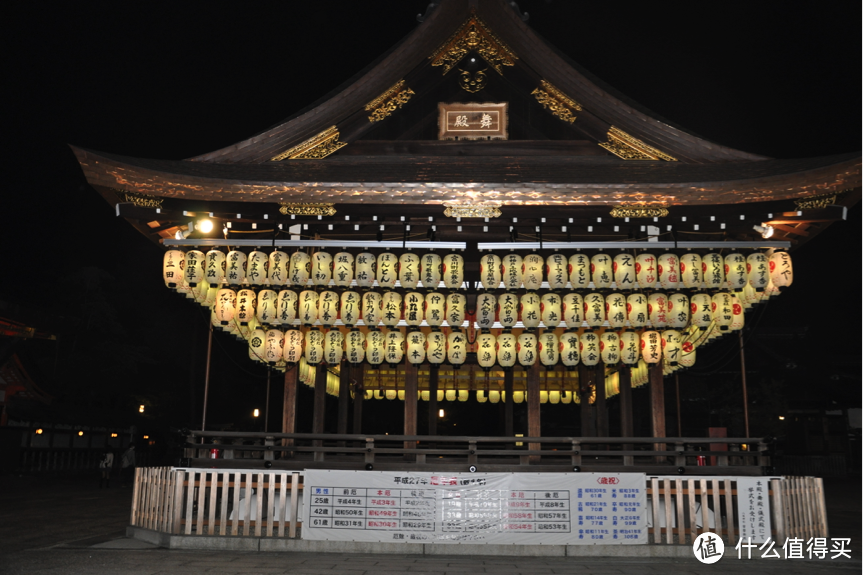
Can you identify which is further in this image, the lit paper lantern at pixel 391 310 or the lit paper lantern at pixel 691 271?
the lit paper lantern at pixel 391 310

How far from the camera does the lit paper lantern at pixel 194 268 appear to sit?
11688 millimetres

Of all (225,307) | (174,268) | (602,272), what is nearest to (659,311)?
(602,272)

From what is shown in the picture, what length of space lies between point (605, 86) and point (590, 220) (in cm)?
286

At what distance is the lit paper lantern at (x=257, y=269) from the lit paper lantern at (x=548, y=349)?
547 cm

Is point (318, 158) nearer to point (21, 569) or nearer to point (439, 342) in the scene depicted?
point (439, 342)

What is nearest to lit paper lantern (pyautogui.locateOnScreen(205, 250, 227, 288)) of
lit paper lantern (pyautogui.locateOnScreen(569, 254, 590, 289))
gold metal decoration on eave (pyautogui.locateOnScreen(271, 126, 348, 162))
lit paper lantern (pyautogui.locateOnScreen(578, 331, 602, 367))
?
gold metal decoration on eave (pyautogui.locateOnScreen(271, 126, 348, 162))

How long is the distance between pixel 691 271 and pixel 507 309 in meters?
3.43

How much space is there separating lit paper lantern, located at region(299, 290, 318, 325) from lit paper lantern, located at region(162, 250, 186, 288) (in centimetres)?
232

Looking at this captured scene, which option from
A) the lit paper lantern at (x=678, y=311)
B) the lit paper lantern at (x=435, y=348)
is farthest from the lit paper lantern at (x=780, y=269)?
the lit paper lantern at (x=435, y=348)

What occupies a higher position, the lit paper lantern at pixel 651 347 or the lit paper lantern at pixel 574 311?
the lit paper lantern at pixel 574 311

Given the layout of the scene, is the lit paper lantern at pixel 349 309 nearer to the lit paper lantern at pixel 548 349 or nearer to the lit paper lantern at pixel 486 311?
the lit paper lantern at pixel 486 311

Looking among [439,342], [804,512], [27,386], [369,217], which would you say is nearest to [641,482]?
[804,512]

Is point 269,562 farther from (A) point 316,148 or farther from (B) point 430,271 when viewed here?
(A) point 316,148

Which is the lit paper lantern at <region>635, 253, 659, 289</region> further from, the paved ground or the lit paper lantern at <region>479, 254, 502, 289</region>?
the paved ground
